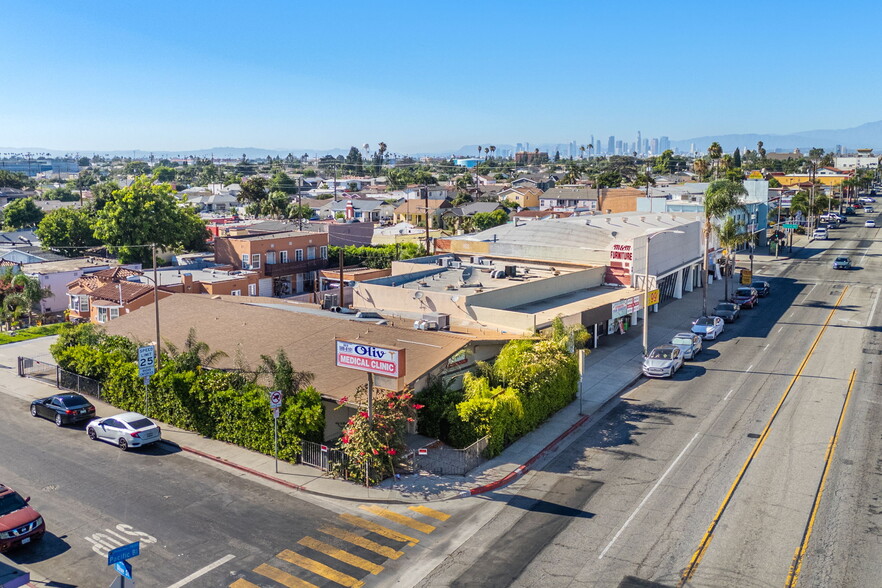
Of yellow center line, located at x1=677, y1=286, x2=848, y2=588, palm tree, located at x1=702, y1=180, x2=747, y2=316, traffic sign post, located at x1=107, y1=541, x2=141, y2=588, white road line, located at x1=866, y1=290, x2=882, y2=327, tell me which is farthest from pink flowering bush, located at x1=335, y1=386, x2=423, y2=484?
white road line, located at x1=866, y1=290, x2=882, y2=327

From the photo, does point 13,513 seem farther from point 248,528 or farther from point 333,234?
point 333,234

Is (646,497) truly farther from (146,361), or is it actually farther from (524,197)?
(524,197)

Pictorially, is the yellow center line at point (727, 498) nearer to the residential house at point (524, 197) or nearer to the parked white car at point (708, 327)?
the parked white car at point (708, 327)

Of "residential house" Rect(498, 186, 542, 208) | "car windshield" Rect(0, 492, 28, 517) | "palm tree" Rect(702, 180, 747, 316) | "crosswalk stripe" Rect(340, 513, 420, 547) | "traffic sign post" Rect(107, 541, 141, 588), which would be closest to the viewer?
"traffic sign post" Rect(107, 541, 141, 588)

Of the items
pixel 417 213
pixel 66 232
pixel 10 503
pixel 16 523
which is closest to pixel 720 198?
pixel 10 503

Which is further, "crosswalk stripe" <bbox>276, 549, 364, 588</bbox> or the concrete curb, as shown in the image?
the concrete curb

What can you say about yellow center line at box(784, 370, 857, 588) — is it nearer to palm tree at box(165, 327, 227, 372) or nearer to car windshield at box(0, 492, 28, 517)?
car windshield at box(0, 492, 28, 517)
